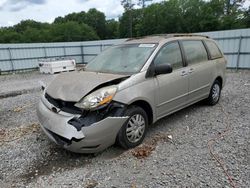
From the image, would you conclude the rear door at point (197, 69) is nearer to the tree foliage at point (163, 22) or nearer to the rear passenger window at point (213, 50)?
the rear passenger window at point (213, 50)

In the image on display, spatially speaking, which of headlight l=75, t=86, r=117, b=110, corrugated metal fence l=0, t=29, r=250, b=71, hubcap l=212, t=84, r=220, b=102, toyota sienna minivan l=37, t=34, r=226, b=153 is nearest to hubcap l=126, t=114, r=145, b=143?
toyota sienna minivan l=37, t=34, r=226, b=153

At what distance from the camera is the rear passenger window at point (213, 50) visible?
14.8ft

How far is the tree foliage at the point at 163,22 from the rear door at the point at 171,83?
2684 centimetres

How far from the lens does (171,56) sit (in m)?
3.57

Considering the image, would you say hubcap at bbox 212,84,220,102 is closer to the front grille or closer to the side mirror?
the side mirror

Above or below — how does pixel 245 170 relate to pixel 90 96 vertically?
below

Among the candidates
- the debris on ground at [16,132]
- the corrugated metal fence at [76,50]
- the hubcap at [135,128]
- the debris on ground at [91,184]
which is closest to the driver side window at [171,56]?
the hubcap at [135,128]

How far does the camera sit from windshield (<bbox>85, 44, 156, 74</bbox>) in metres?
3.21

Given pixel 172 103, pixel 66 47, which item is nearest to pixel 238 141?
pixel 172 103

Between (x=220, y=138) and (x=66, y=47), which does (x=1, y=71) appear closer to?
(x=66, y=47)

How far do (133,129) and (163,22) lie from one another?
35.1 meters

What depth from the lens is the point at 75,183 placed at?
7.67 feet

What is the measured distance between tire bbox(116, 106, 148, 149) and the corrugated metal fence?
367 inches

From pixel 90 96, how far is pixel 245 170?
7.00ft
